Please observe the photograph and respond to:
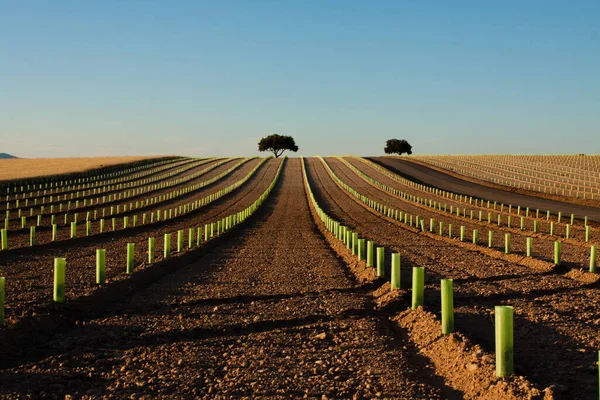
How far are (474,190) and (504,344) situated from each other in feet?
208

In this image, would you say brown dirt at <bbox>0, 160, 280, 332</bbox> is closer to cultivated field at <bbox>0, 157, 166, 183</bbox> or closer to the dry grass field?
cultivated field at <bbox>0, 157, 166, 183</bbox>

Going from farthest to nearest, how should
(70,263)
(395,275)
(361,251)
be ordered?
(361,251), (70,263), (395,275)

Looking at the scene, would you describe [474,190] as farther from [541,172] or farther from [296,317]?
[296,317]

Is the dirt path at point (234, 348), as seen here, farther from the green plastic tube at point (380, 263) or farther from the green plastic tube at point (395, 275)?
the green plastic tube at point (380, 263)

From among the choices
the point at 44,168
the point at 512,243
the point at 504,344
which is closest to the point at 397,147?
the point at 44,168

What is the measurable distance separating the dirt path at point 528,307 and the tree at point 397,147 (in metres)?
163

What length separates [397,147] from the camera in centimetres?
18788

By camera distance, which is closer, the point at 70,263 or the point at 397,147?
the point at 70,263

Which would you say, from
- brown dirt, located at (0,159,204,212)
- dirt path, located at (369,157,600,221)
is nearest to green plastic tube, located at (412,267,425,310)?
dirt path, located at (369,157,600,221)

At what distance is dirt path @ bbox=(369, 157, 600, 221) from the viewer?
49434 mm

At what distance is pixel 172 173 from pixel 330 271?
246 feet

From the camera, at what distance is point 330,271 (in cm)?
1859

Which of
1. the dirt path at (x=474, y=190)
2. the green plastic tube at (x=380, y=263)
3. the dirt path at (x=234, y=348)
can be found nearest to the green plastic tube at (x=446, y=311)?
the dirt path at (x=234, y=348)

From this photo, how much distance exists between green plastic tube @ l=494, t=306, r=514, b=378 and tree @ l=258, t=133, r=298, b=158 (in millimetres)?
178937
